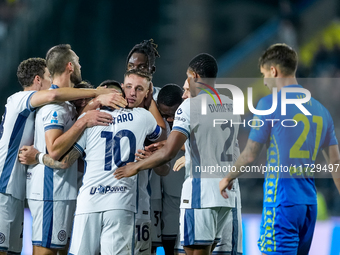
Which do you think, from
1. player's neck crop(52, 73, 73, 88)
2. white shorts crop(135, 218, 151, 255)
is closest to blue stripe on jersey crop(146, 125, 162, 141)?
white shorts crop(135, 218, 151, 255)

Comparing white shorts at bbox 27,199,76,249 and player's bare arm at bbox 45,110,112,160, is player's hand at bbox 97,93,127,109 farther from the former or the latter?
white shorts at bbox 27,199,76,249

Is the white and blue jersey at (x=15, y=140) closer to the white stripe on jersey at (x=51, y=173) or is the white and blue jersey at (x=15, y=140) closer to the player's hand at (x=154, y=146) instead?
the white stripe on jersey at (x=51, y=173)

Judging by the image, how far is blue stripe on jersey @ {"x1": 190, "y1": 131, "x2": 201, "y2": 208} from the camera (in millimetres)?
3650

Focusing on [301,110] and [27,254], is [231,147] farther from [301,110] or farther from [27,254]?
[27,254]

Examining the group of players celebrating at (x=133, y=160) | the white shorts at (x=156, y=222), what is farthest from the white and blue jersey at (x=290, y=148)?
the white shorts at (x=156, y=222)

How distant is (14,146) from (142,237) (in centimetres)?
153

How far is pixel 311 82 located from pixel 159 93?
6.61m

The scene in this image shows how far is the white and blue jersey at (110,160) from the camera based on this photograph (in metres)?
3.47

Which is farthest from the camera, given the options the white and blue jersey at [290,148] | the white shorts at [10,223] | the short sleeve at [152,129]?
the white shorts at [10,223]

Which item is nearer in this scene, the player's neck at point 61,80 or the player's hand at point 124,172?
the player's hand at point 124,172

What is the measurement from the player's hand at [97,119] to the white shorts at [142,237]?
1.01 metres

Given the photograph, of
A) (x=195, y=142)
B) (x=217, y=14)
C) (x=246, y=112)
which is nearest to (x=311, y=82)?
(x=246, y=112)

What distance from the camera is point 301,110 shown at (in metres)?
3.32

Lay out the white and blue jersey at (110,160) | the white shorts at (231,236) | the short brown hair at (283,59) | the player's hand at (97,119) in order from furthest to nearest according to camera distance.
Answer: the white shorts at (231,236) → the player's hand at (97,119) → the white and blue jersey at (110,160) → the short brown hair at (283,59)
